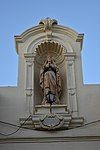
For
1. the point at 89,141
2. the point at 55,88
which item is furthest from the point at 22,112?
the point at 89,141

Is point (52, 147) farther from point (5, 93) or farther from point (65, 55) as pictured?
point (65, 55)

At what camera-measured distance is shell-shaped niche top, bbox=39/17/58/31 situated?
48.8 feet

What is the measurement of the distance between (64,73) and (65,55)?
0.67 meters

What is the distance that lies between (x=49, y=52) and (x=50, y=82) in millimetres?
1918

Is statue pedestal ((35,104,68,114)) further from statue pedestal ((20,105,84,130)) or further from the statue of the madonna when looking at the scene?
the statue of the madonna

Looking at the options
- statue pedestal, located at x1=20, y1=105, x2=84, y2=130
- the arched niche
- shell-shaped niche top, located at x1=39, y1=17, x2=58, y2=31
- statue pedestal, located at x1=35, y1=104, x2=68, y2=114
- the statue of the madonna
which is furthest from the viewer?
shell-shaped niche top, located at x1=39, y1=17, x2=58, y2=31

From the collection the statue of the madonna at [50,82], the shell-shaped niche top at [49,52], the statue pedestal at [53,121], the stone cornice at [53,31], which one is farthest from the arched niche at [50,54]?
the statue pedestal at [53,121]

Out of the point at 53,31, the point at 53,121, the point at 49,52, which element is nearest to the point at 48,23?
the point at 53,31

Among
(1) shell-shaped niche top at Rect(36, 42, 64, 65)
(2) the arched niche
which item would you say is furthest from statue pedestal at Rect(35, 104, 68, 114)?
(1) shell-shaped niche top at Rect(36, 42, 64, 65)

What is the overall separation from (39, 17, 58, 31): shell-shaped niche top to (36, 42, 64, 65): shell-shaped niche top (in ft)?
2.02

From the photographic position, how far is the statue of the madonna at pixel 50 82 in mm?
13227

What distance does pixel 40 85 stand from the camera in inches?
541

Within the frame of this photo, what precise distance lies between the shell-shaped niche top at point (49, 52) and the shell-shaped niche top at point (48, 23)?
2.02ft

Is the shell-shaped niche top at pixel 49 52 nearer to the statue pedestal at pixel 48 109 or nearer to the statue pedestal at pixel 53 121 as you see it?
the statue pedestal at pixel 48 109
